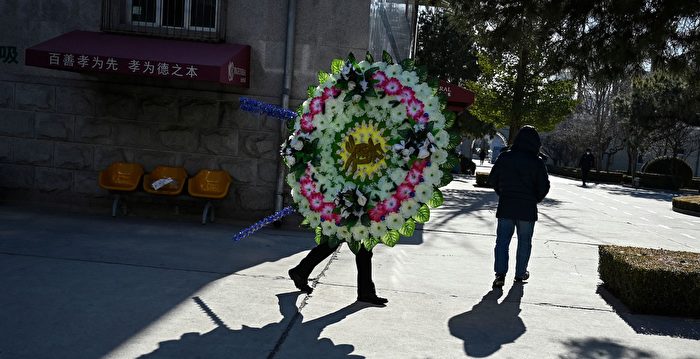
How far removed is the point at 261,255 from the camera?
8.06 metres

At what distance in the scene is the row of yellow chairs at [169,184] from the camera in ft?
34.1

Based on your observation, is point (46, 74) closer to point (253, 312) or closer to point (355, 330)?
point (253, 312)

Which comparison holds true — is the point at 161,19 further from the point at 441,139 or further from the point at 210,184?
the point at 441,139

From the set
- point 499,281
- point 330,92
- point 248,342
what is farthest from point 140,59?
point 248,342

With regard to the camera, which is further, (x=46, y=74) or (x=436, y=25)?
(x=436, y=25)

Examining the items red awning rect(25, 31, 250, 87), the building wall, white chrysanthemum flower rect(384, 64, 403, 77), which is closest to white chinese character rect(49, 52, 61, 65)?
red awning rect(25, 31, 250, 87)

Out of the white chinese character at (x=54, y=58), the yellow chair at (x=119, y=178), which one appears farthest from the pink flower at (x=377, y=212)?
the white chinese character at (x=54, y=58)

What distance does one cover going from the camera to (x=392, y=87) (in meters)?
5.60

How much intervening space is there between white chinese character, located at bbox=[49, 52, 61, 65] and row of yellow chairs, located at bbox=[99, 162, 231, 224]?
193 centimetres

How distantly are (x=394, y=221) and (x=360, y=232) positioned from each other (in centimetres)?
30

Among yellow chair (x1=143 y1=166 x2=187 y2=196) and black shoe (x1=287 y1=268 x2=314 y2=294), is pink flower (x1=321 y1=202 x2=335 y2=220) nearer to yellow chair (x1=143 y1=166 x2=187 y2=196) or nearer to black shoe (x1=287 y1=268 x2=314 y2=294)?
black shoe (x1=287 y1=268 x2=314 y2=294)

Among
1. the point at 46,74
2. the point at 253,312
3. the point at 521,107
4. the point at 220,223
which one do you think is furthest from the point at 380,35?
the point at 521,107

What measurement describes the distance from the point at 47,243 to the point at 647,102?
126 feet

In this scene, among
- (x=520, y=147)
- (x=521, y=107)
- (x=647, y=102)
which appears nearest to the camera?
(x=520, y=147)
